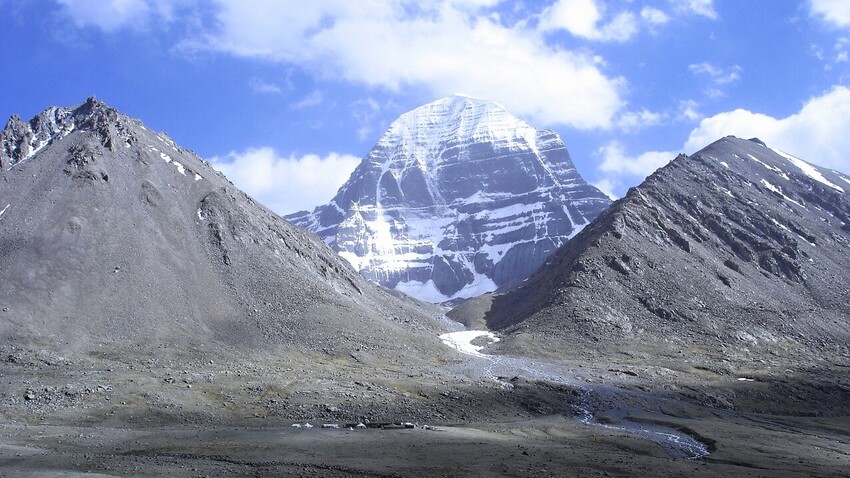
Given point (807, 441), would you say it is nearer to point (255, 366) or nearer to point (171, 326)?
point (255, 366)

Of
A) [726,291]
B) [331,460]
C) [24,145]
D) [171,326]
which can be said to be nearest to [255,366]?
[171,326]

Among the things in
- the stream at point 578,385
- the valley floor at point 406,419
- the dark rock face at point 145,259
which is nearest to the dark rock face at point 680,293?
the stream at point 578,385

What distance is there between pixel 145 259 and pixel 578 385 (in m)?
71.8

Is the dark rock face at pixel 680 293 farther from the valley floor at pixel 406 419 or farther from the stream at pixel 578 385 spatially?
the valley floor at pixel 406 419

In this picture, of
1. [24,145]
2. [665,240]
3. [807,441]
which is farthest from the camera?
[665,240]

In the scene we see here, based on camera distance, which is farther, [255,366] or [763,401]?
[763,401]

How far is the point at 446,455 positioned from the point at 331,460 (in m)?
9.00

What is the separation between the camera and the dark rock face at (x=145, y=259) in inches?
4235

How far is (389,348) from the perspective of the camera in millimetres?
123000

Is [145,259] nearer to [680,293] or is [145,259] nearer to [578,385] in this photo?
[578,385]

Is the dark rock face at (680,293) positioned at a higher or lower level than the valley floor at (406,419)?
higher

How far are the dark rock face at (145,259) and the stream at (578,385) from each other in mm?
11340

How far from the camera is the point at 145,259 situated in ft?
400

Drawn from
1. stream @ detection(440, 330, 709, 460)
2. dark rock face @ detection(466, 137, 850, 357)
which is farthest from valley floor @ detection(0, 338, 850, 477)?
dark rock face @ detection(466, 137, 850, 357)
